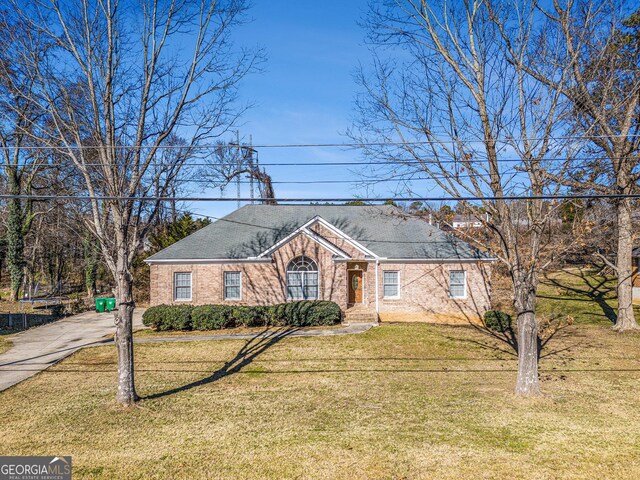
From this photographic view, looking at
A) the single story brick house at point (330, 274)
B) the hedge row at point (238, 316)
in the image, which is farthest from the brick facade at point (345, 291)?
the hedge row at point (238, 316)

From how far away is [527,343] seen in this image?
1034cm

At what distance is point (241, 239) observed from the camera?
23547 millimetres

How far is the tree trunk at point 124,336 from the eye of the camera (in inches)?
382

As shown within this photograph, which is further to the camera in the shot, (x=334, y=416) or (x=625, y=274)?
(x=625, y=274)

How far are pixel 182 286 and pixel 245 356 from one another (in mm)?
9142

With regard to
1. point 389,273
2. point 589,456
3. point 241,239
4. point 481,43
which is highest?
point 481,43

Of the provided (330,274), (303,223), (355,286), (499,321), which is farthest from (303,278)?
(499,321)

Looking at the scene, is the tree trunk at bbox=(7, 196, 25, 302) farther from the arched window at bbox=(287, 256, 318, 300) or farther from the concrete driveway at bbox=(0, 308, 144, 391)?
the arched window at bbox=(287, 256, 318, 300)

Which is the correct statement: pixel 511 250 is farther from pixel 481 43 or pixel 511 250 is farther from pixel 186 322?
pixel 186 322

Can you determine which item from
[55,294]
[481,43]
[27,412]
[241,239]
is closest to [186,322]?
[241,239]

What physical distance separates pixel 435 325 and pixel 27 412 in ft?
53.0

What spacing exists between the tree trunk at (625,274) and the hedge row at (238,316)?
12671 mm

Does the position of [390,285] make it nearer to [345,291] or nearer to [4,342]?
[345,291]

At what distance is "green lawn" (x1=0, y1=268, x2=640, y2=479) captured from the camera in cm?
705
